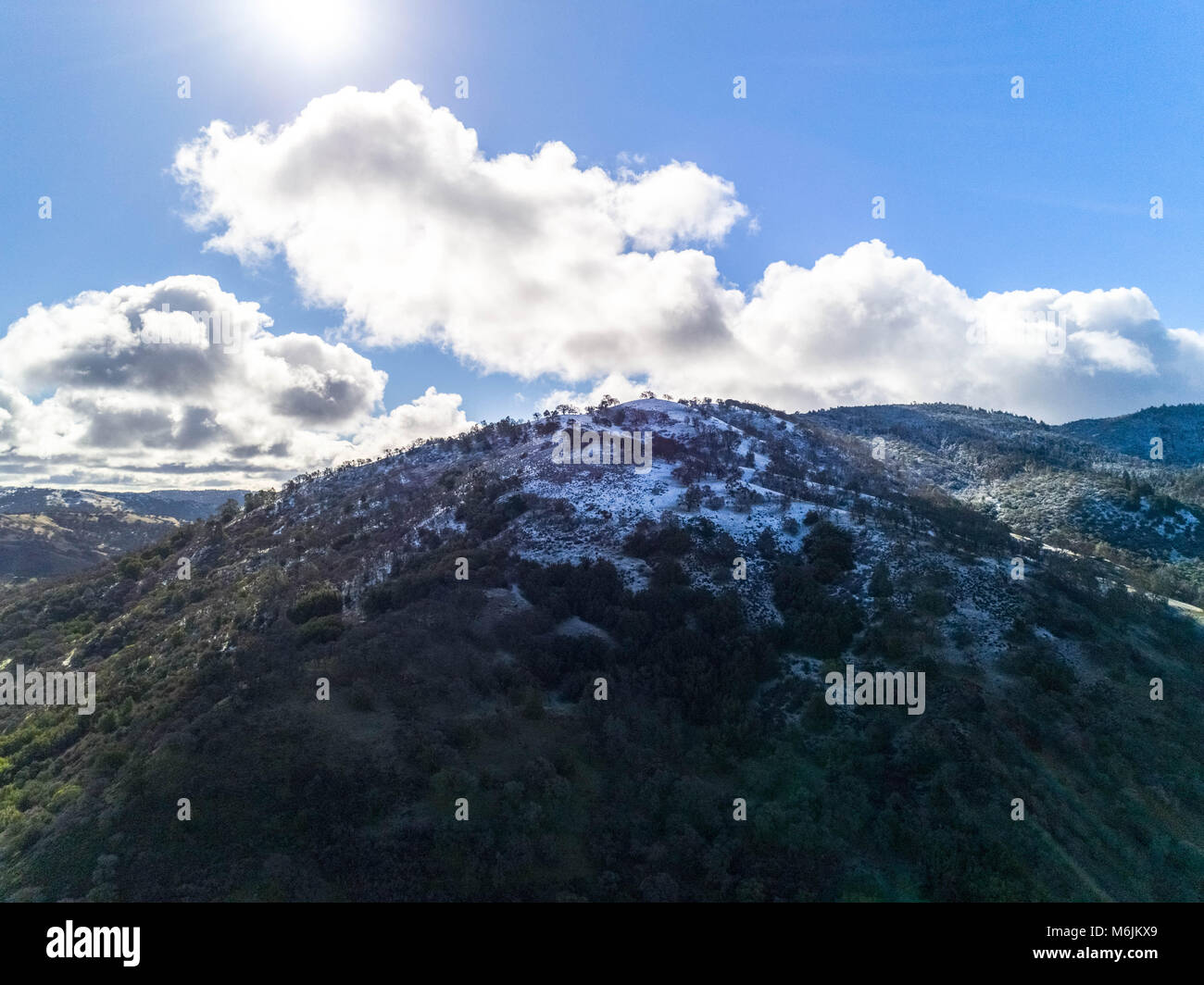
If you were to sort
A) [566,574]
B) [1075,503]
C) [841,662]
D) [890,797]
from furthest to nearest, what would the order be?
[1075,503]
[566,574]
[841,662]
[890,797]

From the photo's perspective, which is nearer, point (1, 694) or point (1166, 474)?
point (1, 694)

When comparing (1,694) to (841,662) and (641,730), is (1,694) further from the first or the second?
(841,662)

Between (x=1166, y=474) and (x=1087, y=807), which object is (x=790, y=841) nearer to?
(x=1087, y=807)

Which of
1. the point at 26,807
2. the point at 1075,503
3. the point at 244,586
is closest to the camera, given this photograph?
the point at 26,807

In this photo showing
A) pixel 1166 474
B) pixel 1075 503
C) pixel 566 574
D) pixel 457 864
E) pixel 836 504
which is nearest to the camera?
pixel 457 864

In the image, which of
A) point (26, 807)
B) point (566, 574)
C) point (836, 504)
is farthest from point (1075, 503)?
point (26, 807)

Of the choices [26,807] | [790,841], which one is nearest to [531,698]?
[790,841]

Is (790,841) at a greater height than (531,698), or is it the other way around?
(531,698)

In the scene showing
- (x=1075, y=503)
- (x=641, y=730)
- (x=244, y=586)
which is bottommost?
(x=641, y=730)

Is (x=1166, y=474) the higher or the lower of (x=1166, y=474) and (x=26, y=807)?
the higher
